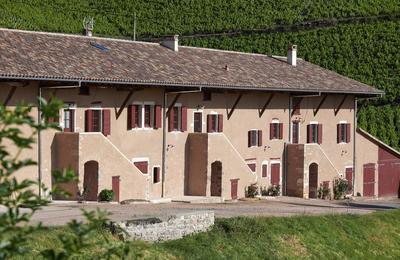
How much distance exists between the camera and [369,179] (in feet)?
154

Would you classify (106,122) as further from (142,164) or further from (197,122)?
(197,122)

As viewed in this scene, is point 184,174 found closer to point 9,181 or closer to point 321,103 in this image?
point 321,103

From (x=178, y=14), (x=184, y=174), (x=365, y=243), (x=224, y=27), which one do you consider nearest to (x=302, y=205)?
(x=184, y=174)

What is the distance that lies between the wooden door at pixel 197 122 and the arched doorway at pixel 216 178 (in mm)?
1523

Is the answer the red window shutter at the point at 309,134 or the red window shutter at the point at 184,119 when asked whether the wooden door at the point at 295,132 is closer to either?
the red window shutter at the point at 309,134

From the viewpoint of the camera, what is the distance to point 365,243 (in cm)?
2825

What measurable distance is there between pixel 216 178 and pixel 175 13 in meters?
43.1

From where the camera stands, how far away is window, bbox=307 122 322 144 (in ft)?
140

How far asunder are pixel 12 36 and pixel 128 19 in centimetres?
4551

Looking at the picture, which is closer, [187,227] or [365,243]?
[187,227]

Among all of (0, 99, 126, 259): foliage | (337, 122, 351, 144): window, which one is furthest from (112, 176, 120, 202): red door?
(0, 99, 126, 259): foliage

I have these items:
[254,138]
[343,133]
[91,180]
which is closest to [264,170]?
[254,138]

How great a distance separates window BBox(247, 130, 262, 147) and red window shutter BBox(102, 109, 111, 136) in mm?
8671

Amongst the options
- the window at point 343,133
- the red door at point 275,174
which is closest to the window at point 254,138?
the red door at point 275,174
